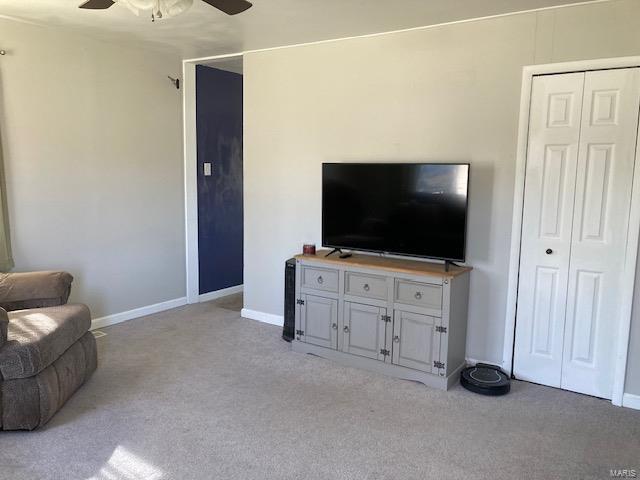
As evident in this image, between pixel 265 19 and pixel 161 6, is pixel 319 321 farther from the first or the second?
pixel 161 6

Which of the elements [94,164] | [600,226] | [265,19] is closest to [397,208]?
[600,226]

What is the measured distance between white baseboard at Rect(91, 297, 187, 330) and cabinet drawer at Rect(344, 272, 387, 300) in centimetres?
221

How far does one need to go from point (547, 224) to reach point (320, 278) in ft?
5.25

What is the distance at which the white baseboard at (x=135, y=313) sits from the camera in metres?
4.43

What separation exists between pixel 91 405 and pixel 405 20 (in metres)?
3.18

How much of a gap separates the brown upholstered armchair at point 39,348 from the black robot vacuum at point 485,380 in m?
2.46

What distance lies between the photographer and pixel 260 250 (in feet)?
15.3

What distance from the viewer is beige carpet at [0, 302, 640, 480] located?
94.7 inches

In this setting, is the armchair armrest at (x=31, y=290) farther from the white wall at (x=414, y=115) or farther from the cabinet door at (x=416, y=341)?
the cabinet door at (x=416, y=341)

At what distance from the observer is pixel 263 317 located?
469cm

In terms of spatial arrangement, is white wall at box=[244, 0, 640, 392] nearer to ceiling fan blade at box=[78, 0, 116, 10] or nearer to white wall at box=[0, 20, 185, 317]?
white wall at box=[0, 20, 185, 317]

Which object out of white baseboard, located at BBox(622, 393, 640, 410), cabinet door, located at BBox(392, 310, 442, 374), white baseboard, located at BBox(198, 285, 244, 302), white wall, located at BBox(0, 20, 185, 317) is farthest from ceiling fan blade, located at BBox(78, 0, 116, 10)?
white baseboard, located at BBox(622, 393, 640, 410)

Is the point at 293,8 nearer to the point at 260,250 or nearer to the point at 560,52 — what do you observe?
the point at 560,52

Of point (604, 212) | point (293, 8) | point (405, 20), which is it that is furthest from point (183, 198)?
point (604, 212)
